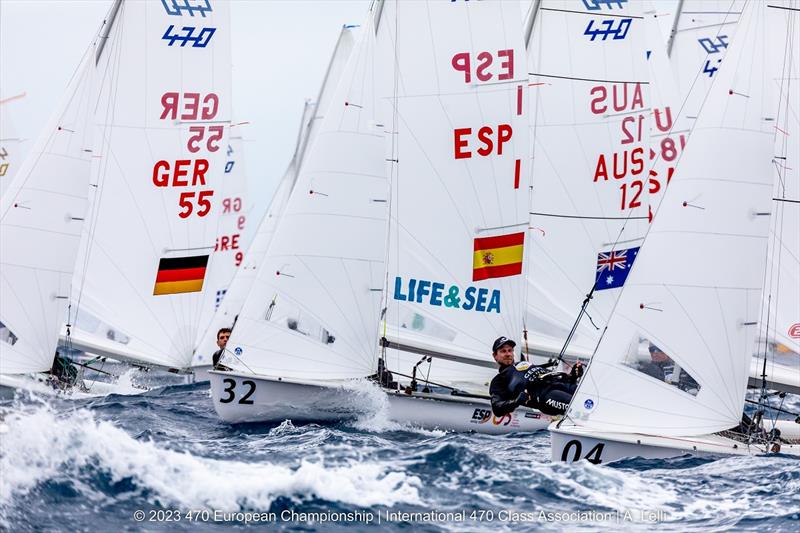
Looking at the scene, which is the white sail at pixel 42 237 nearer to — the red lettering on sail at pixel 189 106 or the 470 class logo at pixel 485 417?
the red lettering on sail at pixel 189 106

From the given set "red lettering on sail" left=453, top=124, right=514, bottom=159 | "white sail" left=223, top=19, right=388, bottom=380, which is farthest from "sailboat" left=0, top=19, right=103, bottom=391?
"red lettering on sail" left=453, top=124, right=514, bottom=159

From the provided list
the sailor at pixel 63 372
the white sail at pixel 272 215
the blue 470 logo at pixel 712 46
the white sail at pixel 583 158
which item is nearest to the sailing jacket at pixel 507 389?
the white sail at pixel 583 158

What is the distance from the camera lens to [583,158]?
802 inches

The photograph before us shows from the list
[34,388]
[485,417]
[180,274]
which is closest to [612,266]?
[485,417]

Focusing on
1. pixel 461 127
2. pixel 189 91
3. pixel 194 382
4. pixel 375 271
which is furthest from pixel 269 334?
pixel 194 382

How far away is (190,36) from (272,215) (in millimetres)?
6557

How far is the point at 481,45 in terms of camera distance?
1747 centimetres

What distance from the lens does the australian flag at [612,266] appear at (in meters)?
20.4

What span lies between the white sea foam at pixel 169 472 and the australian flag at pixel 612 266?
8.66 meters

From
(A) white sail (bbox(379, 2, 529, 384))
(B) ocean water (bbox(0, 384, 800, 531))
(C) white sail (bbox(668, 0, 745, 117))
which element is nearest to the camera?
(B) ocean water (bbox(0, 384, 800, 531))

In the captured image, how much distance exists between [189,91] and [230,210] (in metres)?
7.62

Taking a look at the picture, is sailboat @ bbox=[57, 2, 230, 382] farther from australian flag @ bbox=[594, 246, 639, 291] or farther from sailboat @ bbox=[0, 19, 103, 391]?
australian flag @ bbox=[594, 246, 639, 291]

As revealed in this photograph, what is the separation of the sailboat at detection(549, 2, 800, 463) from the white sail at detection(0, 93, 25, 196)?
16.5m

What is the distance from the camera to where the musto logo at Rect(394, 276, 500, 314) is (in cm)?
1739
